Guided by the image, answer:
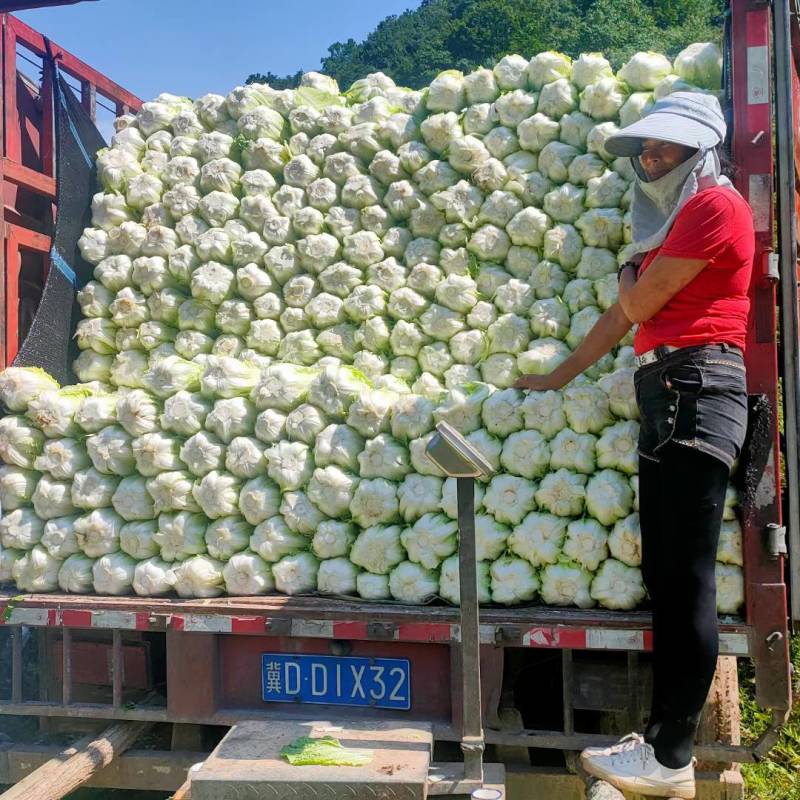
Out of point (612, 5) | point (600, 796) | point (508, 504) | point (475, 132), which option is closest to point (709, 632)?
point (600, 796)

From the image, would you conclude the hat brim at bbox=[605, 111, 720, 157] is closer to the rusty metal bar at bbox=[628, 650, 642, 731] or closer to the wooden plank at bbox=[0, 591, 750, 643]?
the wooden plank at bbox=[0, 591, 750, 643]

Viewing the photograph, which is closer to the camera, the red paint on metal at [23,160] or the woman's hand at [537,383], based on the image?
the woman's hand at [537,383]

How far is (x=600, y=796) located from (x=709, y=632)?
0.60 m

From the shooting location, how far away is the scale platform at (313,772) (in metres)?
2.49

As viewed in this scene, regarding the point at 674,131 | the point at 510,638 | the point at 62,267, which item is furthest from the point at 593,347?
the point at 62,267

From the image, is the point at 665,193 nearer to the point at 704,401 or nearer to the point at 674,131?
the point at 674,131

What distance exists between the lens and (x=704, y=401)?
100 inches

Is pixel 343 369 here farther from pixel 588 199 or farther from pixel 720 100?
pixel 720 100

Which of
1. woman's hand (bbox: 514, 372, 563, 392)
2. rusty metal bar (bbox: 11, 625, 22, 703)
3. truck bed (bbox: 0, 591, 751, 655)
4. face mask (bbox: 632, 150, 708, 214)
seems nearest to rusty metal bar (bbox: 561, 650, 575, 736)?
truck bed (bbox: 0, 591, 751, 655)

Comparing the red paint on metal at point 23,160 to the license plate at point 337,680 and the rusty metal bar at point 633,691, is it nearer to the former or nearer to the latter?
the license plate at point 337,680

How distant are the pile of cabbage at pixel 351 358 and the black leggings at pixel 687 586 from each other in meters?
0.30

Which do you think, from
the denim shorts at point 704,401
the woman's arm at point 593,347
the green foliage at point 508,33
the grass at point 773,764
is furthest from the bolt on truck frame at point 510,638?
the green foliage at point 508,33

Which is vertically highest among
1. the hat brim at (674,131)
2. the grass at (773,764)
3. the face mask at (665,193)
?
the hat brim at (674,131)

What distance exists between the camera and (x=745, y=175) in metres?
2.83
